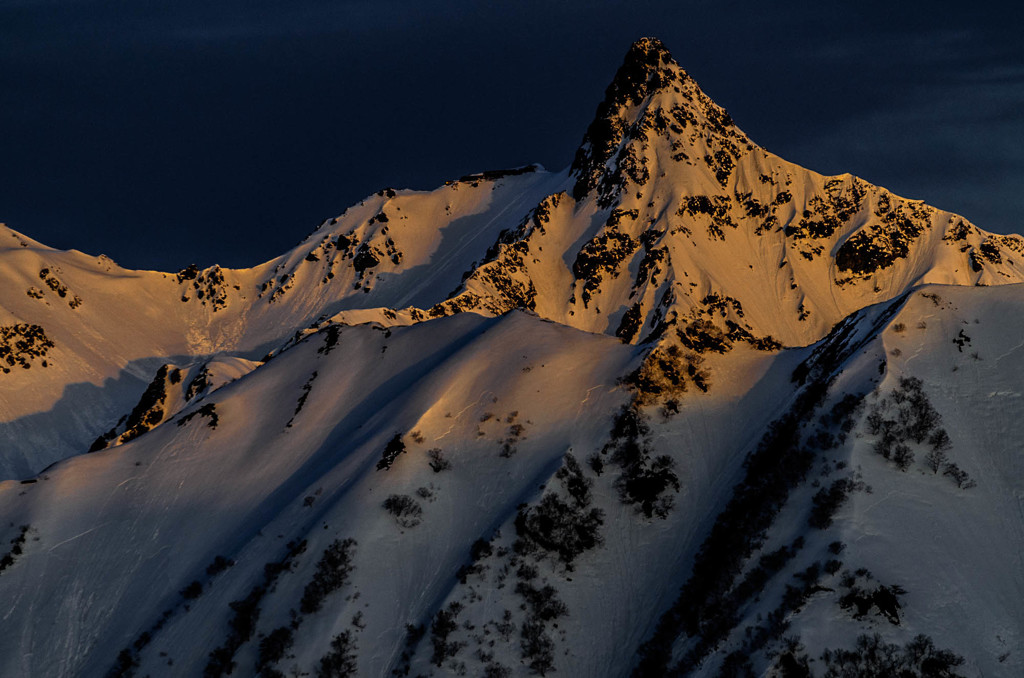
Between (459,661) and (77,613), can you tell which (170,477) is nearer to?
(77,613)

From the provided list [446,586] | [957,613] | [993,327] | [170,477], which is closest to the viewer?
[957,613]

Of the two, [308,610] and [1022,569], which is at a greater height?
[1022,569]

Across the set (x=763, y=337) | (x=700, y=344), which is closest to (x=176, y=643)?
(x=700, y=344)

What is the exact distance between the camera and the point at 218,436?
82.0m

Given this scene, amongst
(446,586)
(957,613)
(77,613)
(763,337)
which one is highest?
(763,337)

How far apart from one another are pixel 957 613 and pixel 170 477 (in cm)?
6135

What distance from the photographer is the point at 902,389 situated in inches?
2395

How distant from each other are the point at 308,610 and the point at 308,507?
10762 millimetres

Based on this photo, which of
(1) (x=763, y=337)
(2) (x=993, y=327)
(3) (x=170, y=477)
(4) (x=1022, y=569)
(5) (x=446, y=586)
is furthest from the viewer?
(1) (x=763, y=337)

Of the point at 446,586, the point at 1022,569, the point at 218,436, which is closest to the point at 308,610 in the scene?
the point at 446,586

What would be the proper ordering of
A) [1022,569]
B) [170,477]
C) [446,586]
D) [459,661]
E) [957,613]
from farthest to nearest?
[170,477] < [446,586] < [459,661] < [1022,569] < [957,613]

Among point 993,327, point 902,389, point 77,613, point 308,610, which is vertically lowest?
point 77,613

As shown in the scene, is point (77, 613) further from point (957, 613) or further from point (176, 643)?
point (957, 613)

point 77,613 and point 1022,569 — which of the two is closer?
point 1022,569
